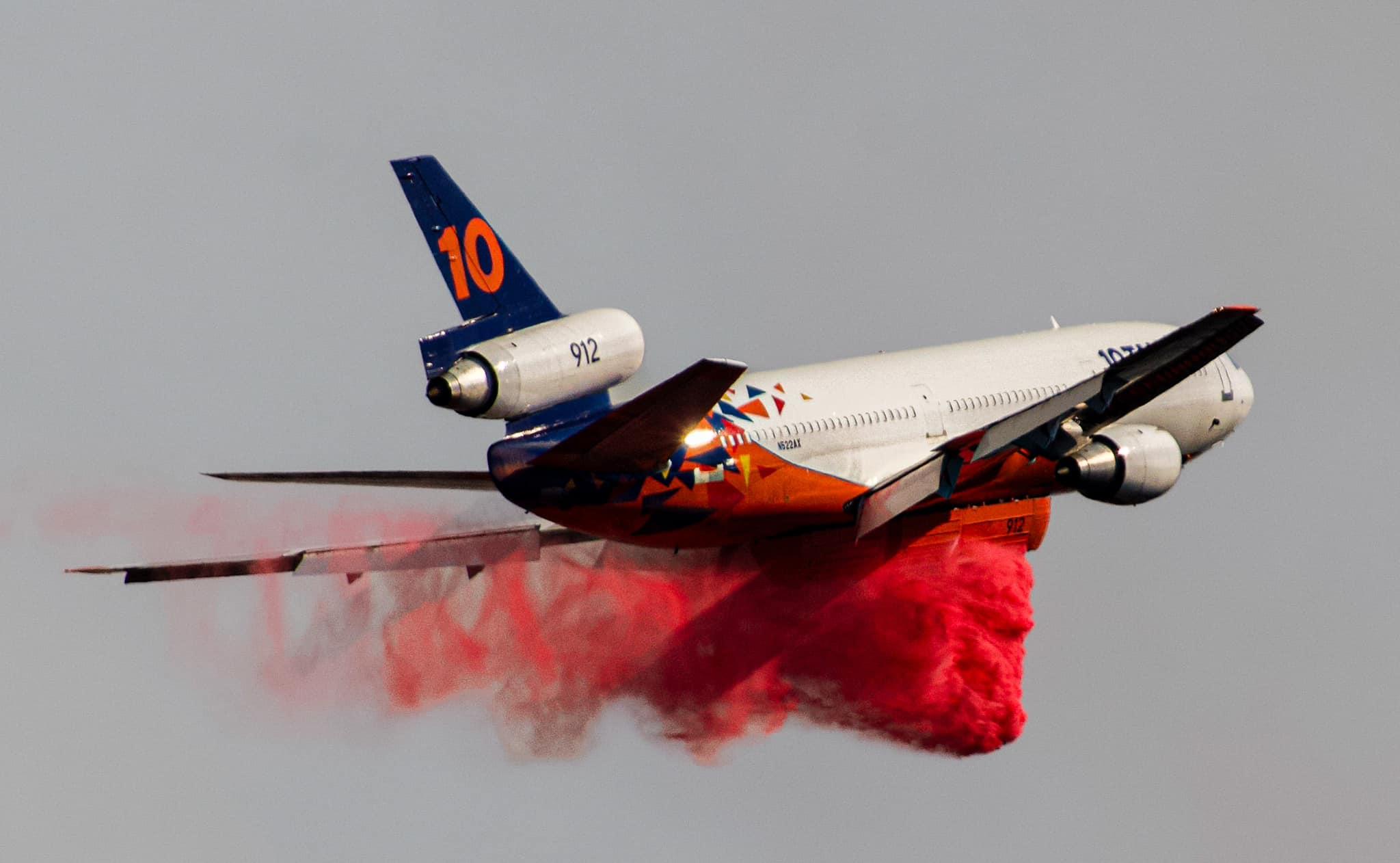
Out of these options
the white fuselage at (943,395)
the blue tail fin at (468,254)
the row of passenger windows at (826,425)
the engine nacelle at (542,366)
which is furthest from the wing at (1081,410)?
the blue tail fin at (468,254)

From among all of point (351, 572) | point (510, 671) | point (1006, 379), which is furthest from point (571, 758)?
point (1006, 379)

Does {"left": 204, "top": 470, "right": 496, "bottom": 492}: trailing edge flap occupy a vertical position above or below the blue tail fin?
below

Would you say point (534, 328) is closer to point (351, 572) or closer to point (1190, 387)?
point (351, 572)

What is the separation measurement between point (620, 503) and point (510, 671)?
26.0ft

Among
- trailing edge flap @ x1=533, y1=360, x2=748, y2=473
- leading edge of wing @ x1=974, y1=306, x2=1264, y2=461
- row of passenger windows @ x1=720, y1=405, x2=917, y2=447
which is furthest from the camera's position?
row of passenger windows @ x1=720, y1=405, x2=917, y2=447

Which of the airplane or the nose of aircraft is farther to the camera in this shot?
the nose of aircraft

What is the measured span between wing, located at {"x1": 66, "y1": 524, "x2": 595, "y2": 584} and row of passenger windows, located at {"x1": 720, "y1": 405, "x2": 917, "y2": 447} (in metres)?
4.55

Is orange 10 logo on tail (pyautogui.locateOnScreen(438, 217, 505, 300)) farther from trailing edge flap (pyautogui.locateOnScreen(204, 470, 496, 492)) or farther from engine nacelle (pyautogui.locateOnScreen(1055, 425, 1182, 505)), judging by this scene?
engine nacelle (pyautogui.locateOnScreen(1055, 425, 1182, 505))

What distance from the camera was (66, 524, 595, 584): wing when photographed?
53906 millimetres

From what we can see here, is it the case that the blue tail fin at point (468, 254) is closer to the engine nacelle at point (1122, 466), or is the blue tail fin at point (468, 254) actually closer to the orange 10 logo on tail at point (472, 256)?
the orange 10 logo on tail at point (472, 256)

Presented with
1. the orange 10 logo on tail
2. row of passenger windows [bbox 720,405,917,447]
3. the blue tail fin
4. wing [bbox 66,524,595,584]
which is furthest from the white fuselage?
the orange 10 logo on tail

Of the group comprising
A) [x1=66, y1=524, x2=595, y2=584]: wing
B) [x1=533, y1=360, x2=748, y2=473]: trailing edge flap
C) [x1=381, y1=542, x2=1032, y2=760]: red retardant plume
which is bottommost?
[x1=381, y1=542, x2=1032, y2=760]: red retardant plume

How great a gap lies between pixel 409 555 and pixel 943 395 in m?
9.86

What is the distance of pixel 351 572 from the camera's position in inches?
2148
